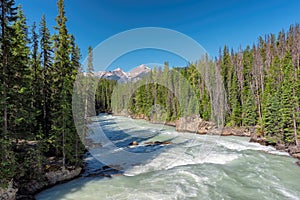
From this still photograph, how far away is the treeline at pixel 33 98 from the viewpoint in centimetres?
862

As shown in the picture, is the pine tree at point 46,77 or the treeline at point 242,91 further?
the treeline at point 242,91

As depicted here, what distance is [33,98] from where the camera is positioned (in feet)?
45.4

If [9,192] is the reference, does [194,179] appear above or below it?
below

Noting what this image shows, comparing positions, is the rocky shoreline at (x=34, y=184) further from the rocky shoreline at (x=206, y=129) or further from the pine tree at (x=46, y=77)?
the rocky shoreline at (x=206, y=129)

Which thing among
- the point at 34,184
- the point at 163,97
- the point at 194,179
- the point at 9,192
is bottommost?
the point at 194,179

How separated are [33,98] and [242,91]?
123 feet

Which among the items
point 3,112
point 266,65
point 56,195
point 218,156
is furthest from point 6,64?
point 266,65

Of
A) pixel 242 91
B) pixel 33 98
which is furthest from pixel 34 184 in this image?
pixel 242 91

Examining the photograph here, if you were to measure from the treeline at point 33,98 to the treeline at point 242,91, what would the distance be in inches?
895

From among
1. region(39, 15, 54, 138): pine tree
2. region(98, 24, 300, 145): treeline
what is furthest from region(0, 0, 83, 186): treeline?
region(98, 24, 300, 145): treeline

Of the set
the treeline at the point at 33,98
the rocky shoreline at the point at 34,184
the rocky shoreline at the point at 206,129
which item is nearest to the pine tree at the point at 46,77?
the treeline at the point at 33,98

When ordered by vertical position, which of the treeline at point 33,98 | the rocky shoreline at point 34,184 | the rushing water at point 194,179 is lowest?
the rushing water at point 194,179

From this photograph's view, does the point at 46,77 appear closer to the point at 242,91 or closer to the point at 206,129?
the point at 206,129

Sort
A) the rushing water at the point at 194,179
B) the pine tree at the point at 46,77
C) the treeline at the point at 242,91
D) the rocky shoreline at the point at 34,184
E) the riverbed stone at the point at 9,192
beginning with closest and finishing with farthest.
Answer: the riverbed stone at the point at 9,192 < the rocky shoreline at the point at 34,184 < the rushing water at the point at 194,179 < the pine tree at the point at 46,77 < the treeline at the point at 242,91
